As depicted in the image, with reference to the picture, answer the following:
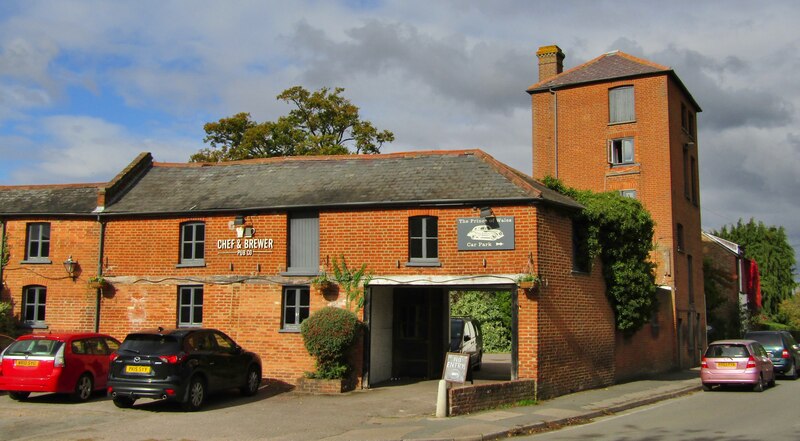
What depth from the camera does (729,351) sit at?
68.1ft

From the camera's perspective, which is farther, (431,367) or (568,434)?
(431,367)

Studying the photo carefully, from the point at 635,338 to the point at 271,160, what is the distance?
1286 cm

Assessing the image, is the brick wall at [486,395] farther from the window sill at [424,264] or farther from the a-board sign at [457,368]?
the window sill at [424,264]

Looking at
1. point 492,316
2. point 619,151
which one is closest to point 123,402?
point 492,316

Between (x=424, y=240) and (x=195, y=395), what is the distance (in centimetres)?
666

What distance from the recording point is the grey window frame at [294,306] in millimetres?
19266

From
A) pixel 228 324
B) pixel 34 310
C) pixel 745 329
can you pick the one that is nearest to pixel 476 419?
pixel 228 324

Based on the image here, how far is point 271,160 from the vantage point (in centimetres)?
2311

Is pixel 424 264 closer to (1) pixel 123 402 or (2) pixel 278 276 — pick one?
(2) pixel 278 276

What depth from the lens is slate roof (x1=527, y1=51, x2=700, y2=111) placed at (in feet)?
103

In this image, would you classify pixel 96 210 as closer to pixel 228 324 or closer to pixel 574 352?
pixel 228 324

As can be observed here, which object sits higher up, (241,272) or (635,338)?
(241,272)

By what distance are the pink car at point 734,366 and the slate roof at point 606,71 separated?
13893mm

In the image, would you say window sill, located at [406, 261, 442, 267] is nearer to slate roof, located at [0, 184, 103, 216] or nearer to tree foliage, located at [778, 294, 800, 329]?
slate roof, located at [0, 184, 103, 216]
